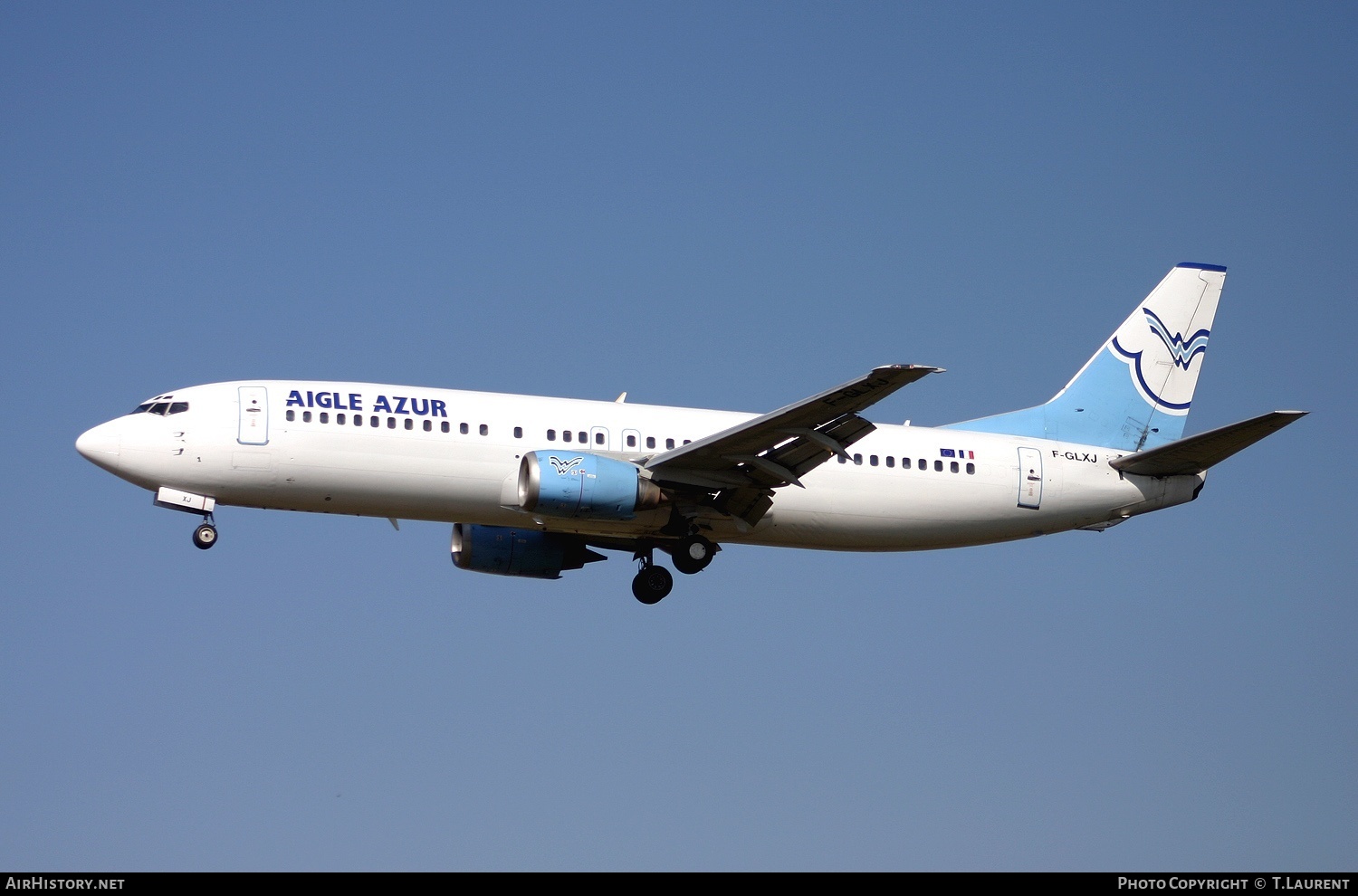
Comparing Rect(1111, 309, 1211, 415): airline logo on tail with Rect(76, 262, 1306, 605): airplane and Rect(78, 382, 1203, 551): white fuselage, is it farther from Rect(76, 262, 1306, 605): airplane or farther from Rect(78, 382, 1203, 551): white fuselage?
Rect(78, 382, 1203, 551): white fuselage

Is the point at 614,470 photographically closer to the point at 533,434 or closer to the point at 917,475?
the point at 533,434

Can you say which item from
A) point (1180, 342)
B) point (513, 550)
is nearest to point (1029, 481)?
point (1180, 342)

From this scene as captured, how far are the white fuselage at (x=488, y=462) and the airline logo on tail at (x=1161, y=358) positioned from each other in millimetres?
4877

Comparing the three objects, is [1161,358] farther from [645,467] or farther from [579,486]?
[579,486]

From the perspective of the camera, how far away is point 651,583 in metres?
38.5

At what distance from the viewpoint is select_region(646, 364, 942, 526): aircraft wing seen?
109 feet

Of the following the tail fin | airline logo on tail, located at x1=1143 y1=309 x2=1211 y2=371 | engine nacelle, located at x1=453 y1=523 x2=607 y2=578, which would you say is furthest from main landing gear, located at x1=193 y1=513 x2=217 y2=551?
airline logo on tail, located at x1=1143 y1=309 x2=1211 y2=371

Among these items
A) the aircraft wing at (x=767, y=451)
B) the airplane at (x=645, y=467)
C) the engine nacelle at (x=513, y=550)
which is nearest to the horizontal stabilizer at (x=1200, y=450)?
the airplane at (x=645, y=467)

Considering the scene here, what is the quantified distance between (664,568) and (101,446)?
12831mm

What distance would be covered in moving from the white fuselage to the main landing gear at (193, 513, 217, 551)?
0.72 metres

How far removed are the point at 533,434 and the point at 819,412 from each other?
646cm

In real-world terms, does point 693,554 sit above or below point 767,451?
below

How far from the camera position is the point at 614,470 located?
34.9m

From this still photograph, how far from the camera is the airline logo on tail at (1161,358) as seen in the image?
42.6 metres
